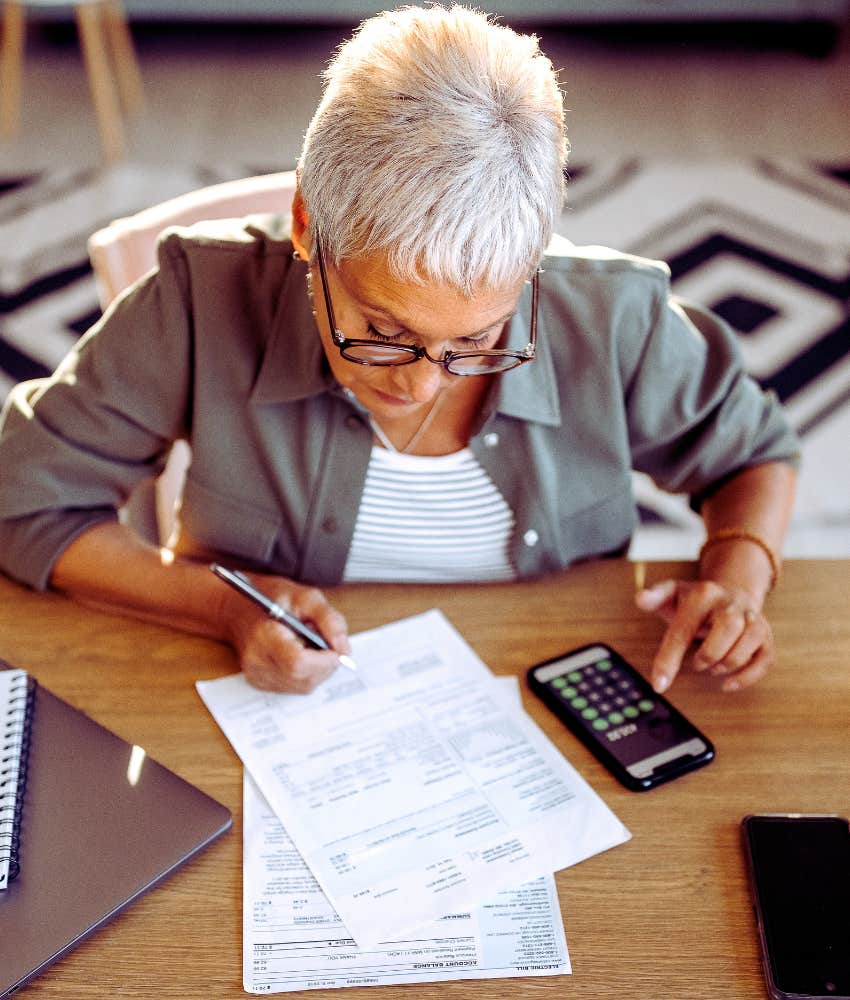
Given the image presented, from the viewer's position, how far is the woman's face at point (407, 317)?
97cm

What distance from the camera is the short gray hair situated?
0.91 m

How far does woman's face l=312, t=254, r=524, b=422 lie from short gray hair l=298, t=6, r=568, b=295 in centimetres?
2

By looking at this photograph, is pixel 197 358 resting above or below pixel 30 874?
above

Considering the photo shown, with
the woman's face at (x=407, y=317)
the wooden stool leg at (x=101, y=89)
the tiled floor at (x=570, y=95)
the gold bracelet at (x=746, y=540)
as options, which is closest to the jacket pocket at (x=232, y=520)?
the woman's face at (x=407, y=317)

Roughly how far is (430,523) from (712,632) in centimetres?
35

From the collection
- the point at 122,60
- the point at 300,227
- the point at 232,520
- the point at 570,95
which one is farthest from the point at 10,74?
the point at 300,227

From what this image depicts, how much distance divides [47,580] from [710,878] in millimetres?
714

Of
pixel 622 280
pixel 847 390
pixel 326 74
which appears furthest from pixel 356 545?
pixel 847 390

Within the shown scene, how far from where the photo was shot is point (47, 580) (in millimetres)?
1216

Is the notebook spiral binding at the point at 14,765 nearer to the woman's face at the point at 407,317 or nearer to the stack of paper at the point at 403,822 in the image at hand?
the stack of paper at the point at 403,822

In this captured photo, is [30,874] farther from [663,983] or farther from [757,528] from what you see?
[757,528]

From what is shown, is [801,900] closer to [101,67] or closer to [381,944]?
[381,944]

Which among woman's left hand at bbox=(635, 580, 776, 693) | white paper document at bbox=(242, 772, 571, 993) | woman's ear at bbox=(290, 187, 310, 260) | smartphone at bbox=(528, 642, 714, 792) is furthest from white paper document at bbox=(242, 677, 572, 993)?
woman's ear at bbox=(290, 187, 310, 260)

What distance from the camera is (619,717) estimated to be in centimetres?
107
